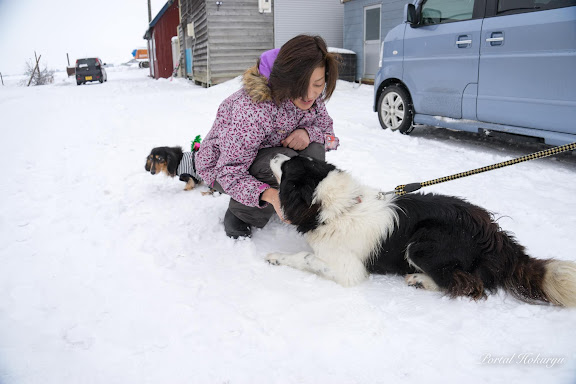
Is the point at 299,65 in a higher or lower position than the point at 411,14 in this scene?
lower

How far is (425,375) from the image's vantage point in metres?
1.70

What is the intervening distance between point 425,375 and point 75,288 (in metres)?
2.09

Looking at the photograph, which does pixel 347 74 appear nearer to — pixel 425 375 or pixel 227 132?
Answer: pixel 227 132

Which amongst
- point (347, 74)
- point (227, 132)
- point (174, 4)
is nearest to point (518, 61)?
point (227, 132)

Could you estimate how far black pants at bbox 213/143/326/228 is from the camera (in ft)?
9.45

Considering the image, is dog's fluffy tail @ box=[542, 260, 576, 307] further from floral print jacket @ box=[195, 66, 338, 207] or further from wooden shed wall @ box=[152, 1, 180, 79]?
wooden shed wall @ box=[152, 1, 180, 79]

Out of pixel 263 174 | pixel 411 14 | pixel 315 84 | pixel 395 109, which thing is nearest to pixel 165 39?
pixel 395 109

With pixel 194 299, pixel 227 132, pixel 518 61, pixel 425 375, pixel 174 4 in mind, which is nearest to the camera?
pixel 425 375

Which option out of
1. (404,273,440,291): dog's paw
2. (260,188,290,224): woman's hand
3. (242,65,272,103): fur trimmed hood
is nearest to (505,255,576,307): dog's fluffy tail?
(404,273,440,291): dog's paw

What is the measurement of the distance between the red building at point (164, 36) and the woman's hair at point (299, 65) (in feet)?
84.6

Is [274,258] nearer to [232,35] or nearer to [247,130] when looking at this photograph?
[247,130]

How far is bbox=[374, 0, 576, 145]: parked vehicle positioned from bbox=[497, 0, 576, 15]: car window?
11 mm

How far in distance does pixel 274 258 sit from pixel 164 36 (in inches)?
1174

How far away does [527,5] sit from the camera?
455 centimetres
